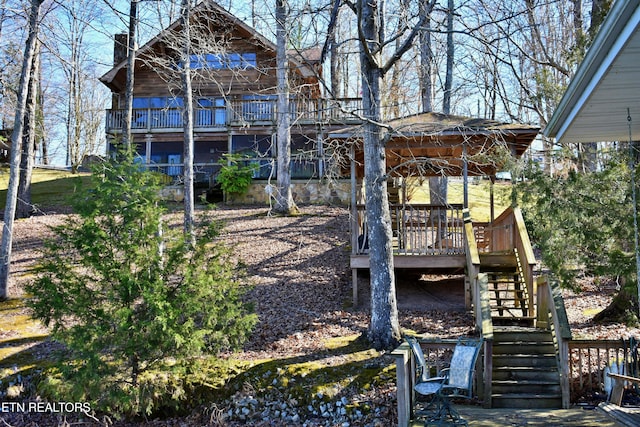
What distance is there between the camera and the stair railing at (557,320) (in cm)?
727

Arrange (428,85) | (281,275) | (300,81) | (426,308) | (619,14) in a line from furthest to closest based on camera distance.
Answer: (300,81) → (428,85) → (281,275) → (426,308) → (619,14)

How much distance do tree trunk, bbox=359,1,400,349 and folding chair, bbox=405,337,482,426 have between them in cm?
229

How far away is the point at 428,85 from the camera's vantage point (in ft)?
66.7

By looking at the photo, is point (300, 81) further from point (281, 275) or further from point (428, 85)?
point (281, 275)

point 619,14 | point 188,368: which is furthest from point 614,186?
point 188,368

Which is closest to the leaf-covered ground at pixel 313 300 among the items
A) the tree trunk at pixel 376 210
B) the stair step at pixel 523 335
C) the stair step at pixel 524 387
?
the tree trunk at pixel 376 210

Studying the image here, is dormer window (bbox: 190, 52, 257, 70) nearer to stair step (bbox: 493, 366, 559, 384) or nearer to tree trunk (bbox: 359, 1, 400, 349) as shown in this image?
tree trunk (bbox: 359, 1, 400, 349)

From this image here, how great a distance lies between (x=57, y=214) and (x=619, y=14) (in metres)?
21.8

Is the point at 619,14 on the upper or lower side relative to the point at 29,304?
upper

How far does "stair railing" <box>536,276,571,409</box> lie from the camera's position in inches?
286

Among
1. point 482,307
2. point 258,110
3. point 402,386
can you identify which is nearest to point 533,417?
point 402,386

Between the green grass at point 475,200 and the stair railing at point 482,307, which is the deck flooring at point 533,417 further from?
the green grass at point 475,200

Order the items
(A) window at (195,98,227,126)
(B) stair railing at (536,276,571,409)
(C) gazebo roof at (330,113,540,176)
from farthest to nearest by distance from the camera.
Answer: (A) window at (195,98,227,126)
(C) gazebo roof at (330,113,540,176)
(B) stair railing at (536,276,571,409)

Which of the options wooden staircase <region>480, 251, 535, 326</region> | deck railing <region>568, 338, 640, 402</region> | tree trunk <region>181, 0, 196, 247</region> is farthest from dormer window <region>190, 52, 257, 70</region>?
deck railing <region>568, 338, 640, 402</region>
